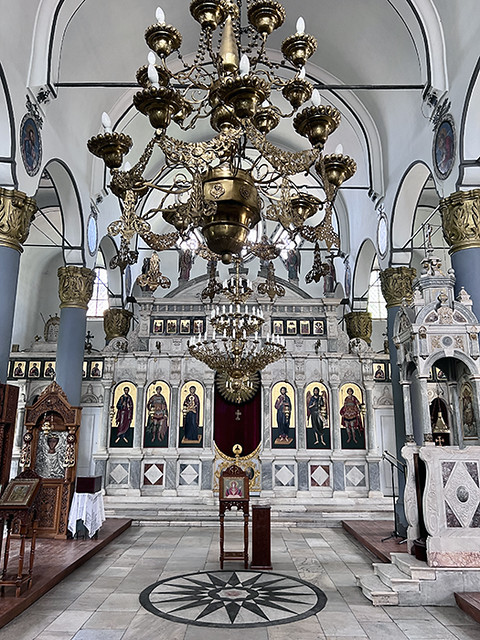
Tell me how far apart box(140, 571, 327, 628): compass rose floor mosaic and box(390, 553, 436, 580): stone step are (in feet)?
3.09

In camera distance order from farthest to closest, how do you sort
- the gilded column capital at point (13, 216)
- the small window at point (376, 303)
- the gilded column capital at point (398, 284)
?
the small window at point (376, 303)
the gilded column capital at point (398, 284)
the gilded column capital at point (13, 216)

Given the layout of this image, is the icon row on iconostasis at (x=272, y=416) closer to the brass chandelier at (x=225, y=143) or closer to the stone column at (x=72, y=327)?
the stone column at (x=72, y=327)

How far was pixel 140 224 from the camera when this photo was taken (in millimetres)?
3932

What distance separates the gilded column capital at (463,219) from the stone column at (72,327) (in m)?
6.62

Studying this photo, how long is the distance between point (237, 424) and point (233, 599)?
22.7ft

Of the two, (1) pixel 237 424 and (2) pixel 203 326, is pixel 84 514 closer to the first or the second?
(1) pixel 237 424

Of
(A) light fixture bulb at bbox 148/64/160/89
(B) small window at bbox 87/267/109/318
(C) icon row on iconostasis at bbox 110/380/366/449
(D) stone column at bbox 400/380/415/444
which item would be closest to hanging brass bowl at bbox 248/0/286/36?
(A) light fixture bulb at bbox 148/64/160/89

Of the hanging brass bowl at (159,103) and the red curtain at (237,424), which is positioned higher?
the hanging brass bowl at (159,103)

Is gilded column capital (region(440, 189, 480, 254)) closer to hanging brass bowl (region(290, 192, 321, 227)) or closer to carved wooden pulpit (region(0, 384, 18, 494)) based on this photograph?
hanging brass bowl (region(290, 192, 321, 227))

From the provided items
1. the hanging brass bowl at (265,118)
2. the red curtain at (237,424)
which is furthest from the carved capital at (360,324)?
the hanging brass bowl at (265,118)

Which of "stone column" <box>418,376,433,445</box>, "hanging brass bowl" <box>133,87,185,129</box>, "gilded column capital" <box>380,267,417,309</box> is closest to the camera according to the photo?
"hanging brass bowl" <box>133,87,185,129</box>

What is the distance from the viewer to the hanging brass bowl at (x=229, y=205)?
141 inches

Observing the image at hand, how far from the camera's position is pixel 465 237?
19.9 ft

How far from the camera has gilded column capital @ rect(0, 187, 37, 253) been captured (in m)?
6.28
